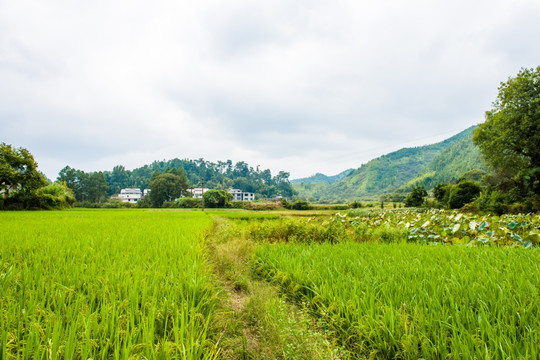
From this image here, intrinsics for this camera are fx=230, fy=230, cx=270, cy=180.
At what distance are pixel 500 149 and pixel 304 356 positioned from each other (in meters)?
22.6

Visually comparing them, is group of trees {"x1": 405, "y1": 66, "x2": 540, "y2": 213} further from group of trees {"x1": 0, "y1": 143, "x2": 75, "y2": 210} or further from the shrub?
the shrub

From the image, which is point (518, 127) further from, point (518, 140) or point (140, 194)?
point (140, 194)

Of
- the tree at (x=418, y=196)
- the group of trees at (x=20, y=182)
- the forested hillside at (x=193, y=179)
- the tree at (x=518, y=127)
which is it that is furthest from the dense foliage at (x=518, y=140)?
the forested hillside at (x=193, y=179)

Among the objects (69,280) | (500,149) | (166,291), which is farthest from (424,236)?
(500,149)

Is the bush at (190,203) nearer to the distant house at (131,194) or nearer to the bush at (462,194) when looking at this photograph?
the distant house at (131,194)

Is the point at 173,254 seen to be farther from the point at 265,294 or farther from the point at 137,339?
the point at 137,339

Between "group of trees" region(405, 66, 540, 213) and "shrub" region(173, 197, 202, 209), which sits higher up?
"group of trees" region(405, 66, 540, 213)

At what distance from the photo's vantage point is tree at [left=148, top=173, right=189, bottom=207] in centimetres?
5459

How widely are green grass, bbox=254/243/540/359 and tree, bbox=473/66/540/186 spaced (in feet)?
60.1

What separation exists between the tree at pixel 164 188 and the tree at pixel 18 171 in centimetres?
3253

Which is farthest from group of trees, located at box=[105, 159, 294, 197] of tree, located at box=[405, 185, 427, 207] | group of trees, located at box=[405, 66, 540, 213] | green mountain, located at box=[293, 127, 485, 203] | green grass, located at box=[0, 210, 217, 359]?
green grass, located at box=[0, 210, 217, 359]

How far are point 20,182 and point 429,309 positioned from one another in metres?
30.0

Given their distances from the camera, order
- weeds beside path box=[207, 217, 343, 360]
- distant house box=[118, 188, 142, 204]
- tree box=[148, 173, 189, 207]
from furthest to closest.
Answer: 1. distant house box=[118, 188, 142, 204]
2. tree box=[148, 173, 189, 207]
3. weeds beside path box=[207, 217, 343, 360]

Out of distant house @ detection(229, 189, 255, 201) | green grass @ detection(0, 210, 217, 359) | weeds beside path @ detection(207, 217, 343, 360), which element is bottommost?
weeds beside path @ detection(207, 217, 343, 360)
